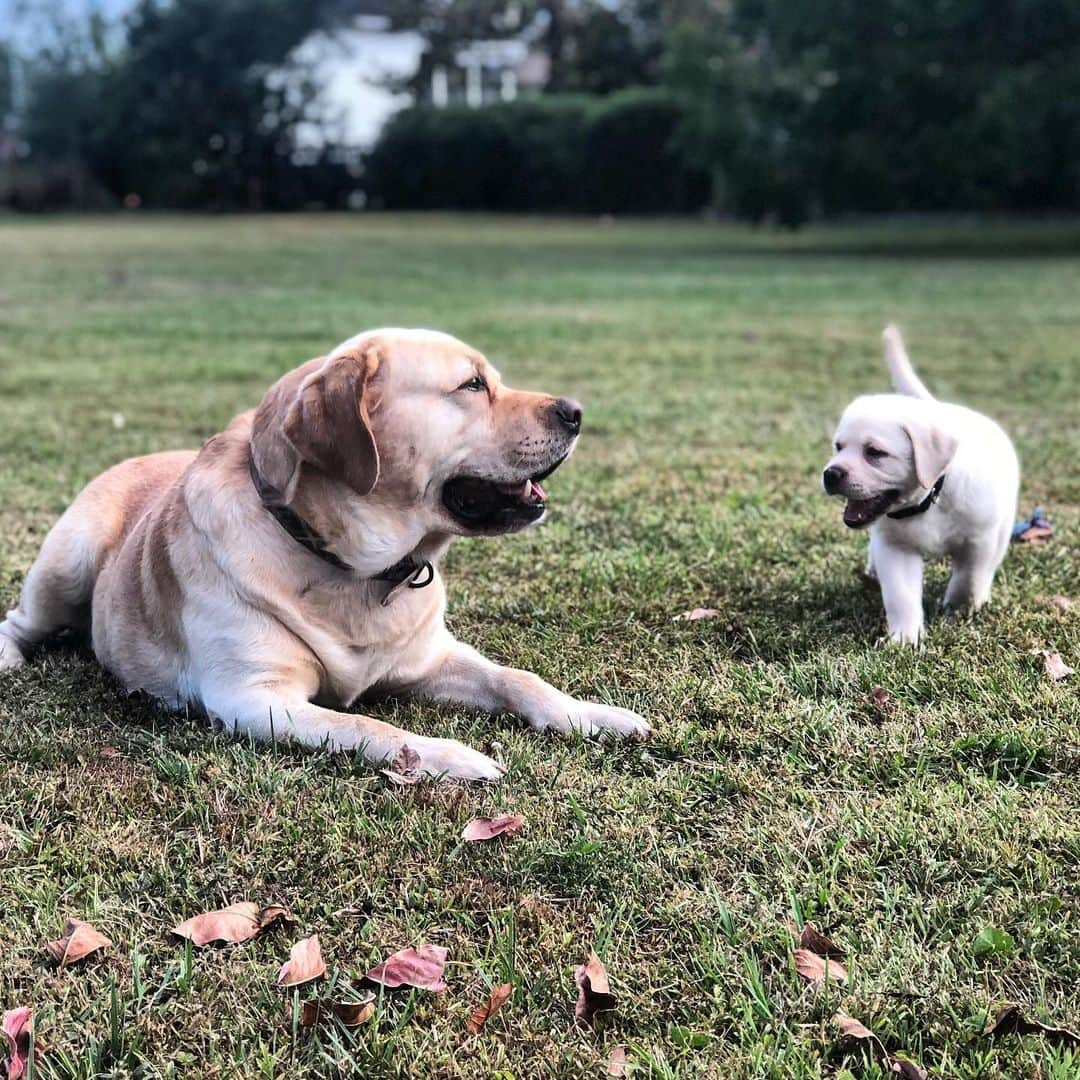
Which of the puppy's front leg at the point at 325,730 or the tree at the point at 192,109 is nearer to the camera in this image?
the puppy's front leg at the point at 325,730

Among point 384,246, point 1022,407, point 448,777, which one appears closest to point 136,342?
point 1022,407

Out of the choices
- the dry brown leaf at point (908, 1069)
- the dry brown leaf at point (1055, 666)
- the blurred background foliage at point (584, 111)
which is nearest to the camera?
the dry brown leaf at point (908, 1069)

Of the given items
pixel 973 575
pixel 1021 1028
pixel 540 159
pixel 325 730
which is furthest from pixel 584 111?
pixel 1021 1028

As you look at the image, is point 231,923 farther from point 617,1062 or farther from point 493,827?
point 617,1062

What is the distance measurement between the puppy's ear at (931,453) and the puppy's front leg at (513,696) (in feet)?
4.24

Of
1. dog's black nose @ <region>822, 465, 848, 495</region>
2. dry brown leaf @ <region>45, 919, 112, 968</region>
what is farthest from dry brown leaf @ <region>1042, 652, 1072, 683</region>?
dry brown leaf @ <region>45, 919, 112, 968</region>

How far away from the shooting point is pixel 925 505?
159 inches

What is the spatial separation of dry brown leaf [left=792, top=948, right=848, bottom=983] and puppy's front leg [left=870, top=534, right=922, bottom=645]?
67.0 inches

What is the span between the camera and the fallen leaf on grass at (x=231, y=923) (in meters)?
2.41

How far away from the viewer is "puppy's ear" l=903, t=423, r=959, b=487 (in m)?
3.90

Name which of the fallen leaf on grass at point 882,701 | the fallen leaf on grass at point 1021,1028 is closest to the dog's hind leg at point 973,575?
the fallen leaf on grass at point 882,701

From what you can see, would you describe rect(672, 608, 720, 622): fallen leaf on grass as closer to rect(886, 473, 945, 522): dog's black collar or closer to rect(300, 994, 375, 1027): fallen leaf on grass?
rect(886, 473, 945, 522): dog's black collar

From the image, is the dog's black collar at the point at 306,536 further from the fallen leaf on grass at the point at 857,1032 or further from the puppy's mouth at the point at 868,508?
the fallen leaf on grass at the point at 857,1032

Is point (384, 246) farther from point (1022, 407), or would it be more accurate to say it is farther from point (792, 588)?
point (792, 588)
